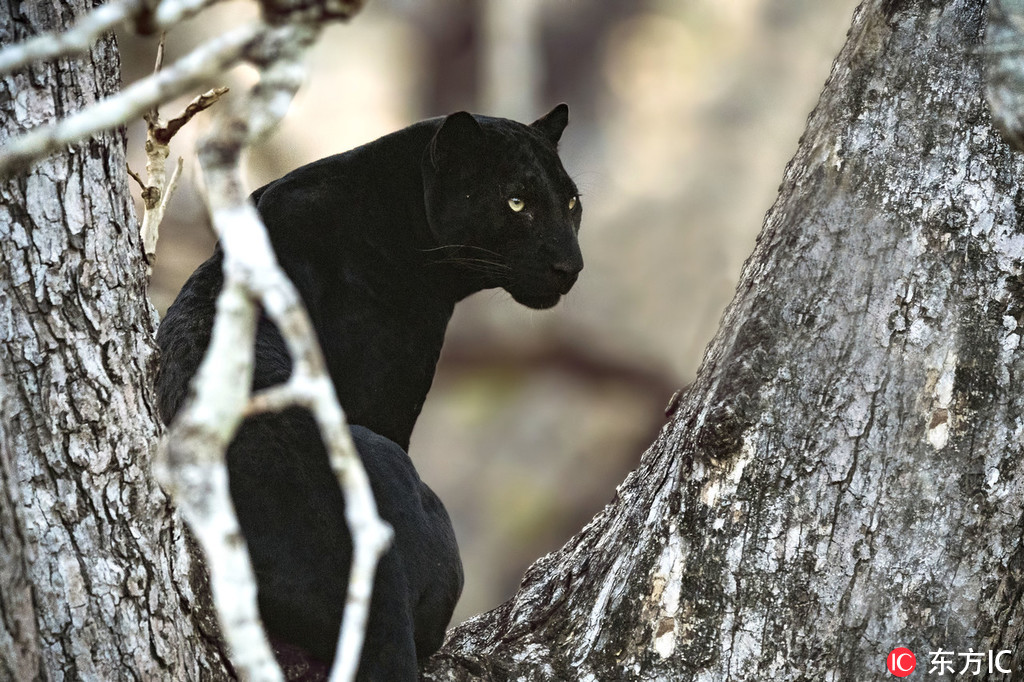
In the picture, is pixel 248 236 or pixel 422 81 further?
pixel 422 81

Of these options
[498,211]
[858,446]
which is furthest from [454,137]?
[858,446]

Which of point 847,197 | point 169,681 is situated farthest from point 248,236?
point 847,197

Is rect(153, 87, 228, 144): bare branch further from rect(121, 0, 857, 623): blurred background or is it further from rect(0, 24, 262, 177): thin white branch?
rect(121, 0, 857, 623): blurred background

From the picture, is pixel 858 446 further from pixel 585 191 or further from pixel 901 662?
pixel 585 191

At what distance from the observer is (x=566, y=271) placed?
244 cm

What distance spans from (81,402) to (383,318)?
99cm

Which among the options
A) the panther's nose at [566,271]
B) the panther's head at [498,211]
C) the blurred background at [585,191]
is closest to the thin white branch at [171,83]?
the panther's head at [498,211]

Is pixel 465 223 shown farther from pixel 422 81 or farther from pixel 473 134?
pixel 422 81

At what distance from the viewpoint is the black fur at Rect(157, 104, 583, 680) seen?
1.60m

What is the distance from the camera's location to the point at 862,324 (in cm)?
174

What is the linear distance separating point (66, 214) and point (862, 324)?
51.6 inches

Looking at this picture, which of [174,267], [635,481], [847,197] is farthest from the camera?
[174,267]

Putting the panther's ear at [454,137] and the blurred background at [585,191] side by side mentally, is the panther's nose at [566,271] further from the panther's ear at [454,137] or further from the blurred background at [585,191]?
the blurred background at [585,191]

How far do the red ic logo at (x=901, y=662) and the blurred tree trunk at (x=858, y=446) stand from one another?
0.04ft
